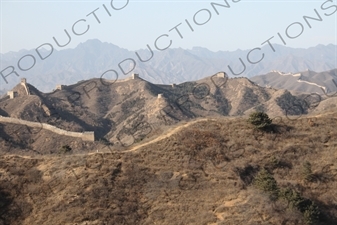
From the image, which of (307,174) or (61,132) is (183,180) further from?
(61,132)

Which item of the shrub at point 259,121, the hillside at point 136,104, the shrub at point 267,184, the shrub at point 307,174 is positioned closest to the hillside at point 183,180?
the shrub at point 307,174

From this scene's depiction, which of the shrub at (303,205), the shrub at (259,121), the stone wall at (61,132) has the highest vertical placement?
the stone wall at (61,132)

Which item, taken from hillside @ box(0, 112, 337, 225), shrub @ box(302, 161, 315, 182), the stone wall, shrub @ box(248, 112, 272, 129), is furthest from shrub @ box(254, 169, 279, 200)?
the stone wall

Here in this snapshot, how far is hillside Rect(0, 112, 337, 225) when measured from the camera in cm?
2019

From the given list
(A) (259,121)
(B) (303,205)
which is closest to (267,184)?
(B) (303,205)

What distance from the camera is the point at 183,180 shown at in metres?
22.6

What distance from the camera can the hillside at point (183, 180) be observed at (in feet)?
66.2

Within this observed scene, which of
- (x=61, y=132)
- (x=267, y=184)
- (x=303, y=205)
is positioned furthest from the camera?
(x=61, y=132)

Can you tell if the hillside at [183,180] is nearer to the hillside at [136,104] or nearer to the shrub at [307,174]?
the shrub at [307,174]

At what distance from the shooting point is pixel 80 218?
19.8 metres

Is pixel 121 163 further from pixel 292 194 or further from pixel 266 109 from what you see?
pixel 266 109

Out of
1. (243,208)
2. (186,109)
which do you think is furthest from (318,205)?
(186,109)

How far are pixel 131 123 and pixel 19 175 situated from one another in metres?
60.2

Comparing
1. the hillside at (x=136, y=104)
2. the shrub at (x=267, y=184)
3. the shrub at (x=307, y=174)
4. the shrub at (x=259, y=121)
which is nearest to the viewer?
the shrub at (x=267, y=184)
